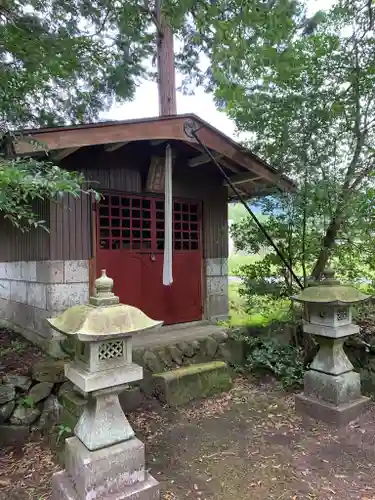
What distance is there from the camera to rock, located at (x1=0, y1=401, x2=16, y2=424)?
12.9 ft

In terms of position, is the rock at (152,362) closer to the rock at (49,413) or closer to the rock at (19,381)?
the rock at (49,413)

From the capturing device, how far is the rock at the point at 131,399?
14.5ft

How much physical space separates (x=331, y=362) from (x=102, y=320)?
3.09 meters

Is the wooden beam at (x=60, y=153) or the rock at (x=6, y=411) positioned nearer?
the rock at (x=6, y=411)

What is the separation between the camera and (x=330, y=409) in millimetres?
4148

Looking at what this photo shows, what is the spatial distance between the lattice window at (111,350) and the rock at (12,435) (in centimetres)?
208

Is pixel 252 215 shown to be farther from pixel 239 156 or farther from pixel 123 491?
pixel 123 491

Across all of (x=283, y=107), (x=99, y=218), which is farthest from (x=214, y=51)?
(x=99, y=218)

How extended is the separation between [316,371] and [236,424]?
1211mm

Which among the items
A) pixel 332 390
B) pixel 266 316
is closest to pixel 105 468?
pixel 332 390

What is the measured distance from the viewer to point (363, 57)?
5.46 meters

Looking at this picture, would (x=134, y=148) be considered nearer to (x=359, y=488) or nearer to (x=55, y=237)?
(x=55, y=237)

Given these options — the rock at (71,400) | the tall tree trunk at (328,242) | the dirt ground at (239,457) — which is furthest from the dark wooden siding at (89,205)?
the dirt ground at (239,457)

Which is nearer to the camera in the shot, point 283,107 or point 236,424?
point 236,424
